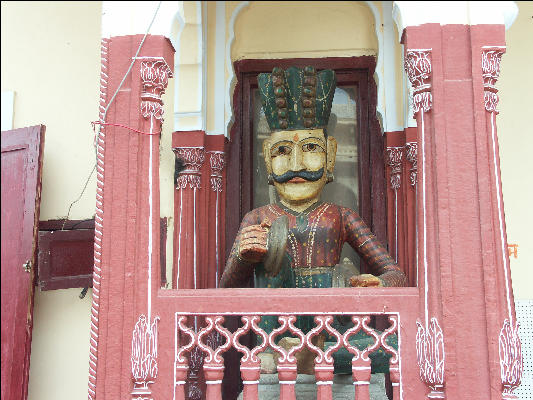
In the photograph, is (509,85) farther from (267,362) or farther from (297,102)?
(267,362)

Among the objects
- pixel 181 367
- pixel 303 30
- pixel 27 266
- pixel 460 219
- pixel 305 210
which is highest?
pixel 303 30

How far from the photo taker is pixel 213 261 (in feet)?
16.5

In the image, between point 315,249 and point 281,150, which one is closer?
point 315,249

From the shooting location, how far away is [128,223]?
325cm

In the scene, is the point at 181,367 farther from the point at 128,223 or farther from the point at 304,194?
the point at 304,194

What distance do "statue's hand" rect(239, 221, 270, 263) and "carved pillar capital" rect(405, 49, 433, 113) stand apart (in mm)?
1098

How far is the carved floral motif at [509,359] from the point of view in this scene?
116 inches

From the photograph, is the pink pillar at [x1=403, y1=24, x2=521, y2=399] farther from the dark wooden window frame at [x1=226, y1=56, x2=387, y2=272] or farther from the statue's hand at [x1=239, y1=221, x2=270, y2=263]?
the dark wooden window frame at [x1=226, y1=56, x2=387, y2=272]

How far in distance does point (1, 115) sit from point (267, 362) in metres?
3.09

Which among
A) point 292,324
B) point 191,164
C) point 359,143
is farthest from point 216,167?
point 292,324

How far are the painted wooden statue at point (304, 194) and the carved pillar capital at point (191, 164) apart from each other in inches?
25.9

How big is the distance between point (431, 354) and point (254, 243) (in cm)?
116

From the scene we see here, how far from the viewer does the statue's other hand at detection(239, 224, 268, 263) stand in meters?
3.62

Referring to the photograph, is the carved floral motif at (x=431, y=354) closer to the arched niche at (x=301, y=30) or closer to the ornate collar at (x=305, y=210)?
the ornate collar at (x=305, y=210)
